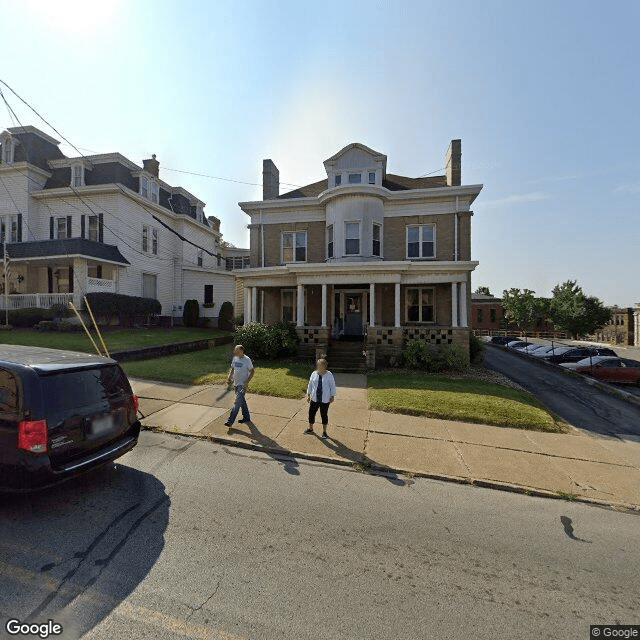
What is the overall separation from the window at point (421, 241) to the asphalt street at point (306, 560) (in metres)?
13.2

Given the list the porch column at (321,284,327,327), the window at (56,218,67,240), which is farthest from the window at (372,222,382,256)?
the window at (56,218,67,240)

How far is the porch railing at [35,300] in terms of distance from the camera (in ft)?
62.3

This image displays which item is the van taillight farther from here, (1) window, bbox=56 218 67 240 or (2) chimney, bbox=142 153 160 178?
(2) chimney, bbox=142 153 160 178

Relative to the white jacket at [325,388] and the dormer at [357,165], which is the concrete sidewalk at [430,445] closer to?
the white jacket at [325,388]

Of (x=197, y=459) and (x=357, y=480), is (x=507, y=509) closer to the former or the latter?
(x=357, y=480)

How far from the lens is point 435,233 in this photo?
1611 centimetres

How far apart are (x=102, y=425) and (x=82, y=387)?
1.78ft

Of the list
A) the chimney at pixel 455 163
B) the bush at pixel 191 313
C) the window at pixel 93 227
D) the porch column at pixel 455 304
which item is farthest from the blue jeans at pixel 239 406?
the window at pixel 93 227

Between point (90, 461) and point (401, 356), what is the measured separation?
11.5 meters

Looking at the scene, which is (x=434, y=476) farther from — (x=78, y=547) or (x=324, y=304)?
(x=324, y=304)

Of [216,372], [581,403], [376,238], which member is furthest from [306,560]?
[376,238]

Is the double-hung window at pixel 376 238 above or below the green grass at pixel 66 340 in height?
above

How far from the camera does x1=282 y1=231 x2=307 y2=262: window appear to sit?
17.6 metres

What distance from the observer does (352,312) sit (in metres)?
17.3
